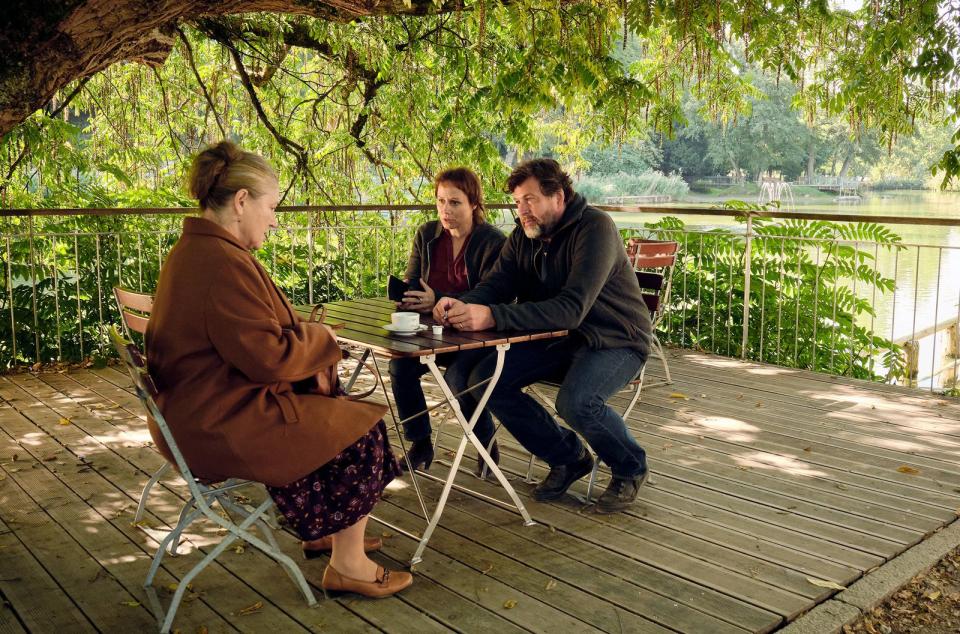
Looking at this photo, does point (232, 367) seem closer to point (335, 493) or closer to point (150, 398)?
point (150, 398)

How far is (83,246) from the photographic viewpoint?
685cm

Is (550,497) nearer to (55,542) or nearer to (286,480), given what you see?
(286,480)

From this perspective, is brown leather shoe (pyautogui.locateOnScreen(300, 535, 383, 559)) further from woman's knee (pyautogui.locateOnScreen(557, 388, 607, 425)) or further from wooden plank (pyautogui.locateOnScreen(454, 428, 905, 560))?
wooden plank (pyautogui.locateOnScreen(454, 428, 905, 560))

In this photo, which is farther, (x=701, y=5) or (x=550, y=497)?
(x=701, y=5)

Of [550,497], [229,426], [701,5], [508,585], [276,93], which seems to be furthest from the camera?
[276,93]

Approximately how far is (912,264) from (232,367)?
90.0 feet

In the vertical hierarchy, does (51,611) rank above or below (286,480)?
below

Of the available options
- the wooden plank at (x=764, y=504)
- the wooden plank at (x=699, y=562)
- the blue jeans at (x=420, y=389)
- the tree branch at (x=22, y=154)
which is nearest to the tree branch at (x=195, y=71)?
the tree branch at (x=22, y=154)

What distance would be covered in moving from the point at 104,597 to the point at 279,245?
597 cm

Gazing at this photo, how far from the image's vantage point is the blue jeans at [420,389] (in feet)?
12.6

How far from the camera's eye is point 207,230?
243 cm

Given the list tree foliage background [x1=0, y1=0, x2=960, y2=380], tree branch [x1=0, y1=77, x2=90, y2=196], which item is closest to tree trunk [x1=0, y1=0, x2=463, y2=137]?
tree foliage background [x1=0, y1=0, x2=960, y2=380]

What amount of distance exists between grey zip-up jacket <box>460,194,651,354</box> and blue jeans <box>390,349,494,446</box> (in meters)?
0.33

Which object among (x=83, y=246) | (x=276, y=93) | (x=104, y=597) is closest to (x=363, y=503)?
(x=104, y=597)
